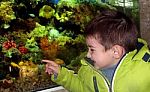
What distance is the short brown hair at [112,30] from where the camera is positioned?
181cm

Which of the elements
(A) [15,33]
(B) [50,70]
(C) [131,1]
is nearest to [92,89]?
(B) [50,70]

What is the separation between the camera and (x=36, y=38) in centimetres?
309

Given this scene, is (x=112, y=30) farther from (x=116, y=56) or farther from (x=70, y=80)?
(x=70, y=80)

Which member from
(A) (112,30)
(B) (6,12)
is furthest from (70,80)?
(B) (6,12)

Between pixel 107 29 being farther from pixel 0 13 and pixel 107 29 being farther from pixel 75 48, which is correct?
pixel 75 48

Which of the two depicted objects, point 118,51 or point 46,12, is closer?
point 118,51

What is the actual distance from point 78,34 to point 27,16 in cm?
64

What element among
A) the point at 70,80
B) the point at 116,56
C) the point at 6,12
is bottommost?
the point at 70,80

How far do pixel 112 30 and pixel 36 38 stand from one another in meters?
1.38

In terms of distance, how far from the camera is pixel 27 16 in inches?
119

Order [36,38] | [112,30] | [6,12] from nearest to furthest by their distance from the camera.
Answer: [112,30] → [6,12] → [36,38]

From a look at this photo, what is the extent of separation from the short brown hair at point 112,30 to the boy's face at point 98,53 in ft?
0.07

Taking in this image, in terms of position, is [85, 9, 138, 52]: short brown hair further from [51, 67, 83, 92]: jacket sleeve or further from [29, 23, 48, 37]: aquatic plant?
[29, 23, 48, 37]: aquatic plant

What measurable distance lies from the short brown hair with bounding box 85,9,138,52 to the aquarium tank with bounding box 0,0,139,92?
1.23 m
